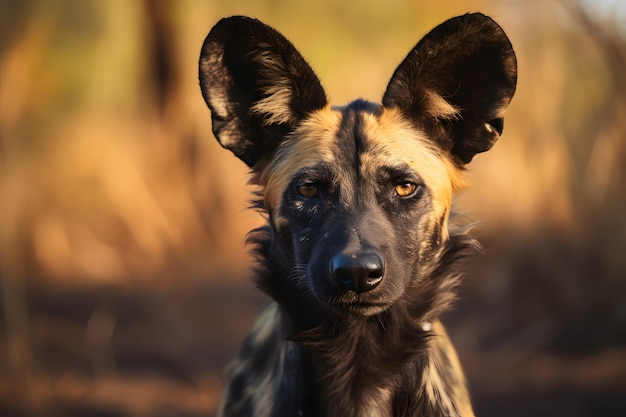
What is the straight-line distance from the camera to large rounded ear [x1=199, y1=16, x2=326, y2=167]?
2916 mm

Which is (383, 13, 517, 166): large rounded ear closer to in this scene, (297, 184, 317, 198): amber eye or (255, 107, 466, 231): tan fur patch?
(255, 107, 466, 231): tan fur patch

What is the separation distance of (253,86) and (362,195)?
0.68 meters

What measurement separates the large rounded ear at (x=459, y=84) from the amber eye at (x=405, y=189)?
0.31 metres

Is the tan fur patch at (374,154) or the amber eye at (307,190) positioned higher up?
the tan fur patch at (374,154)

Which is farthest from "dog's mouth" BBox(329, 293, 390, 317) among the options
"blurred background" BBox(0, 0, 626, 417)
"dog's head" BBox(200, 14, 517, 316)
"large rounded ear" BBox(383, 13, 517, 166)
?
"blurred background" BBox(0, 0, 626, 417)

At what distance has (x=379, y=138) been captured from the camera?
2.96m

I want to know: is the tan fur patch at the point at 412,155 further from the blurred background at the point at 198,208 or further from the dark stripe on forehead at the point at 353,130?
the blurred background at the point at 198,208

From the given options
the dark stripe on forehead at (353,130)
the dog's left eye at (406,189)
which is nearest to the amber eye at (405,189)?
the dog's left eye at (406,189)

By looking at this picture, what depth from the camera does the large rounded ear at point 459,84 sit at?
2.86 metres

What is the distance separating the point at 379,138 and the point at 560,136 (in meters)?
4.74

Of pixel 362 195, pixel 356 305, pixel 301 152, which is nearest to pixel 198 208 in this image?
pixel 301 152

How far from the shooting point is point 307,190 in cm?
291

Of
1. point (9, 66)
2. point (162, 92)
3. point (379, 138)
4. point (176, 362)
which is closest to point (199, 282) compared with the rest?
point (176, 362)

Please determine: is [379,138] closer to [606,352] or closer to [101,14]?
[606,352]
